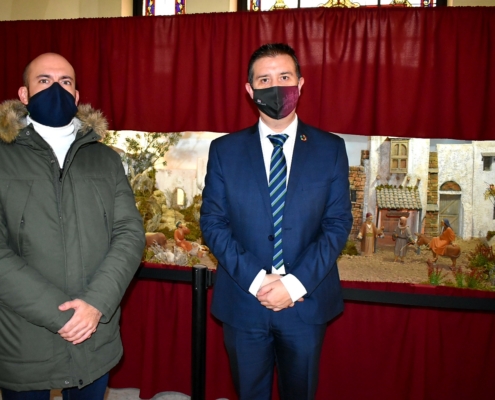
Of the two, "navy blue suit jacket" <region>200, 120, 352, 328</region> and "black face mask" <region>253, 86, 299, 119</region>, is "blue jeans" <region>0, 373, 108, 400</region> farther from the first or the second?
"black face mask" <region>253, 86, 299, 119</region>

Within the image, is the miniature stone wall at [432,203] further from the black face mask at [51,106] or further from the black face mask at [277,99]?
the black face mask at [51,106]

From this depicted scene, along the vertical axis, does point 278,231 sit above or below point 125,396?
above

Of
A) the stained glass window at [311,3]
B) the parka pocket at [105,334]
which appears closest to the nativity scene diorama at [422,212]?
the stained glass window at [311,3]

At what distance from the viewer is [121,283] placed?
6.53 ft

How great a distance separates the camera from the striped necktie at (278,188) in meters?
2.16

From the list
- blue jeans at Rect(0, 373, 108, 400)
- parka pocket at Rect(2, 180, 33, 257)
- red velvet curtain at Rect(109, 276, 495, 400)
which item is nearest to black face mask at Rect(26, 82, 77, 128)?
parka pocket at Rect(2, 180, 33, 257)

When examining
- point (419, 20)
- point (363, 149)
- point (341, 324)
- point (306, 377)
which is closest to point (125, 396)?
point (341, 324)

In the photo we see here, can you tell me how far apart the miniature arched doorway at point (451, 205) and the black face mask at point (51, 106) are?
236 centimetres

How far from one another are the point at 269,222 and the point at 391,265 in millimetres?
1419

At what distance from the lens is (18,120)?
1.96m

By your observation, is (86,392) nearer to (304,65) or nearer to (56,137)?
(56,137)

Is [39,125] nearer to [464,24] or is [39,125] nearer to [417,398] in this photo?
[464,24]

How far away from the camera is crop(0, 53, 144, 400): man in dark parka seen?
183 cm

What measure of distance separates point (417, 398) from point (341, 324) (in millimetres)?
670
